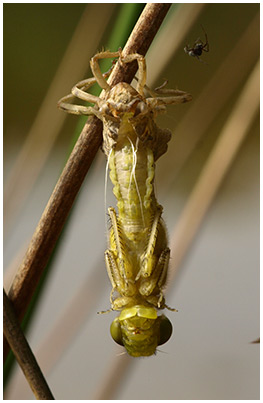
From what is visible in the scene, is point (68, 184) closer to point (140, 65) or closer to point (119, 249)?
point (119, 249)

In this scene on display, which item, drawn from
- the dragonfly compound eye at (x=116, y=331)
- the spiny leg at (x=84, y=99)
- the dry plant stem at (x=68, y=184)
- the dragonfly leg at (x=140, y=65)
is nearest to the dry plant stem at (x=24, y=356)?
the dry plant stem at (x=68, y=184)

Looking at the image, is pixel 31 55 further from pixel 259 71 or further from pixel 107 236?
pixel 107 236

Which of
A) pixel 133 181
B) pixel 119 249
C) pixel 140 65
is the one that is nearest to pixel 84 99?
pixel 140 65

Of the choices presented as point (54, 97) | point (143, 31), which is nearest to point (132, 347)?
point (143, 31)

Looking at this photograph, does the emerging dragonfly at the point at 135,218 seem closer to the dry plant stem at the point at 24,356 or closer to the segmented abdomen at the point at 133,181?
the segmented abdomen at the point at 133,181

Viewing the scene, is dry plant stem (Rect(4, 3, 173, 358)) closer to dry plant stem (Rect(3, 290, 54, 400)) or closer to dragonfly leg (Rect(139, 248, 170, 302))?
dry plant stem (Rect(3, 290, 54, 400))

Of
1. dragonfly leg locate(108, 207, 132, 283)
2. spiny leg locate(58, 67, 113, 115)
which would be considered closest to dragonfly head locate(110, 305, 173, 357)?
dragonfly leg locate(108, 207, 132, 283)

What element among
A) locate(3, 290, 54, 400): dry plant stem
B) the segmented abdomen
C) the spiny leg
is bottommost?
locate(3, 290, 54, 400): dry plant stem
